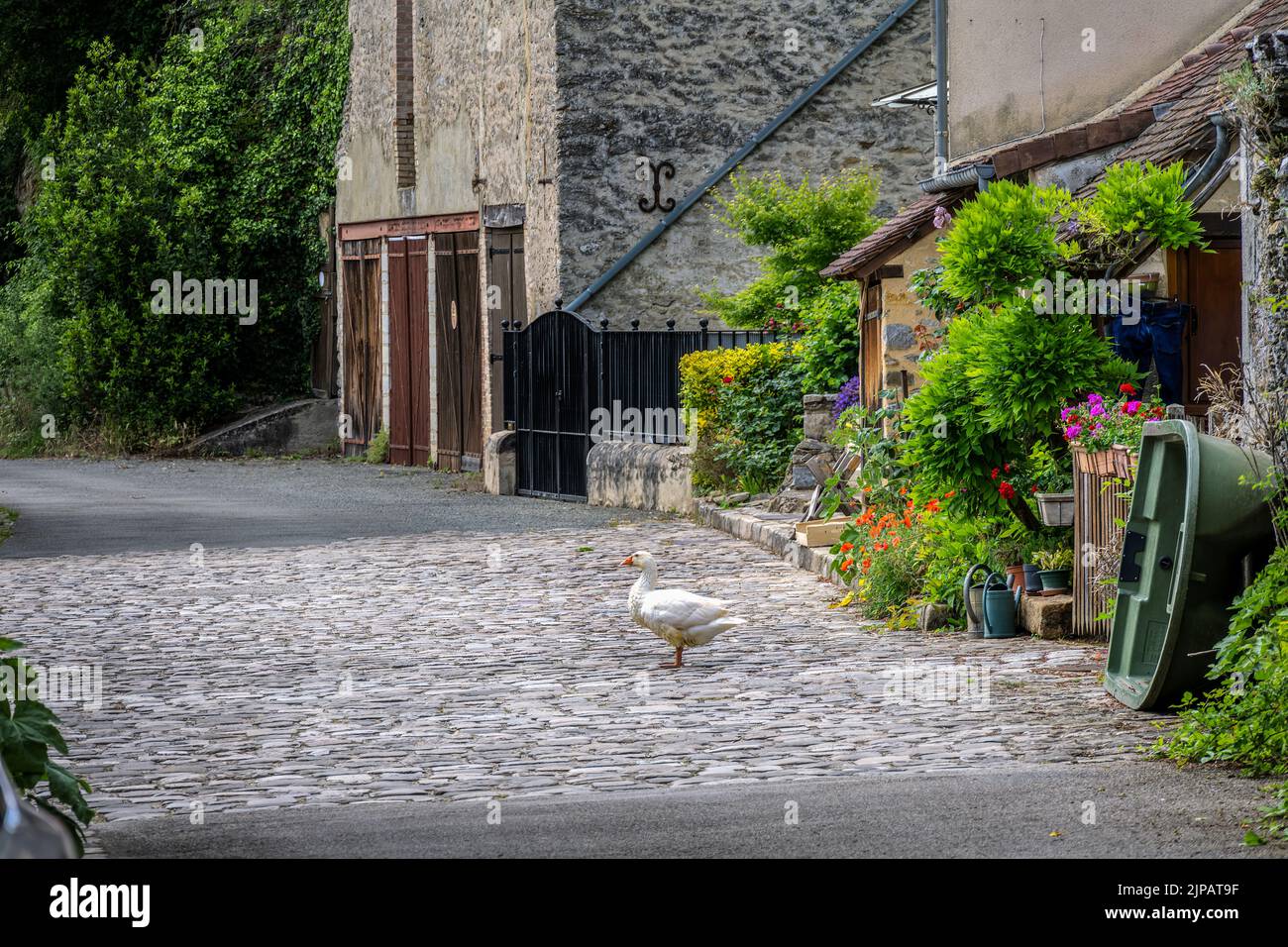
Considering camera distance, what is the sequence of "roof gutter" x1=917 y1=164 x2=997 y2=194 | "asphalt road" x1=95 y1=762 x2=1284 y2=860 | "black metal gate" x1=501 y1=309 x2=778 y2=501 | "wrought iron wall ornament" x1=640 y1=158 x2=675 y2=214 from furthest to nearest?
1. "wrought iron wall ornament" x1=640 y1=158 x2=675 y2=214
2. "black metal gate" x1=501 y1=309 x2=778 y2=501
3. "roof gutter" x1=917 y1=164 x2=997 y2=194
4. "asphalt road" x1=95 y1=762 x2=1284 y2=860

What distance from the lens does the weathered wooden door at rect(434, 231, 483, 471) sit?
21812 mm

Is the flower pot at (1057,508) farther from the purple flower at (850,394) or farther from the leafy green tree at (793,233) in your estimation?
the leafy green tree at (793,233)

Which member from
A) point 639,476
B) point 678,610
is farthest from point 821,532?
point 639,476

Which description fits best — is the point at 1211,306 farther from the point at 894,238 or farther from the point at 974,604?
the point at 894,238

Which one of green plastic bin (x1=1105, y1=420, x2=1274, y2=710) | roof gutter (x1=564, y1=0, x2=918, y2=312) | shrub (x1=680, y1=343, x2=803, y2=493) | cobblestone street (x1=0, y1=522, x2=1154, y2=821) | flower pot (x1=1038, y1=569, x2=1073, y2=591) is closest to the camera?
cobblestone street (x1=0, y1=522, x2=1154, y2=821)

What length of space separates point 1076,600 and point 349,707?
3805 mm

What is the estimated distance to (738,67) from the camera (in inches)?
812

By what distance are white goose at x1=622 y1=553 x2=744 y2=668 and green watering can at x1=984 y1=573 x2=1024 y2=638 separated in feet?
4.70

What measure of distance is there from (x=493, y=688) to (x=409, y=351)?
614 inches

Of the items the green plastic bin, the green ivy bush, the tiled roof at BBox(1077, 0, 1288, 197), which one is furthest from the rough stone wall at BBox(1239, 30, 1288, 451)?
the green ivy bush

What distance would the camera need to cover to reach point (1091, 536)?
915 cm

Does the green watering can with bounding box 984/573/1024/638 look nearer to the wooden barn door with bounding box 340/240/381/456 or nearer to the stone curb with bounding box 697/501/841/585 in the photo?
the stone curb with bounding box 697/501/841/585

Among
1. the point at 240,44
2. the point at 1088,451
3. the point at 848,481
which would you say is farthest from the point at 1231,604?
the point at 240,44
